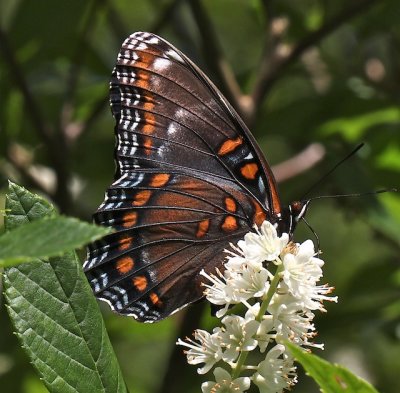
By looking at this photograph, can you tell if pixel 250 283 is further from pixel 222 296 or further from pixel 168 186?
pixel 168 186

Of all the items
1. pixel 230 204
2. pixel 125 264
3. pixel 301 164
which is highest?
pixel 230 204

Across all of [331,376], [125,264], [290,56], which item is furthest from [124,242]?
[331,376]

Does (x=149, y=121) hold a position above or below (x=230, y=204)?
above

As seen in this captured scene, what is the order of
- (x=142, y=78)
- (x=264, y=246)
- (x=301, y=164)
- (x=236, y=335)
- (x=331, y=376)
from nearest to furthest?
(x=331, y=376) → (x=236, y=335) → (x=264, y=246) → (x=142, y=78) → (x=301, y=164)

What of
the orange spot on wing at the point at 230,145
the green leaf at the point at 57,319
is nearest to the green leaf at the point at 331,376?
the green leaf at the point at 57,319

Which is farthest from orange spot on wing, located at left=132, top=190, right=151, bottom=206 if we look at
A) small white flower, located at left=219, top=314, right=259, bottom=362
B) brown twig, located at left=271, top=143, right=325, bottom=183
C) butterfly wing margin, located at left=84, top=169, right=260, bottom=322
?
brown twig, located at left=271, top=143, right=325, bottom=183

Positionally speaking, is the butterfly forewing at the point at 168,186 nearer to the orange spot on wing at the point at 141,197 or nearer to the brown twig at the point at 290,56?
the orange spot on wing at the point at 141,197

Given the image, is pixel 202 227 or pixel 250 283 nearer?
pixel 250 283
